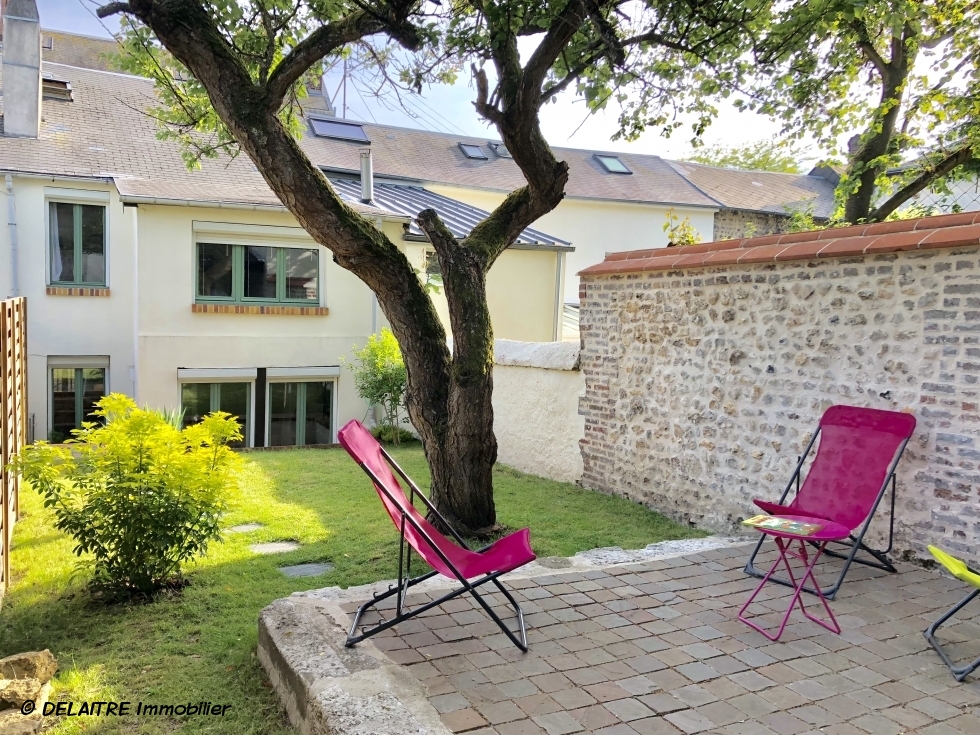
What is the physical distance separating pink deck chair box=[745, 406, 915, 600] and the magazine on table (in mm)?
407

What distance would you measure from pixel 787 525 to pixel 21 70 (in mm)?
15597

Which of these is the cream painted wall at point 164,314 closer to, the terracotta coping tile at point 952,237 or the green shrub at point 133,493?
the green shrub at point 133,493

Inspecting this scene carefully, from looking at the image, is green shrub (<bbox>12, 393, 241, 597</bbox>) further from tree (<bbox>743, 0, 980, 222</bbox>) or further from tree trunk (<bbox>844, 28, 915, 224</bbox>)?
tree trunk (<bbox>844, 28, 915, 224</bbox>)

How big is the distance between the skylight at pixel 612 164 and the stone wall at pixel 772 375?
15204 mm

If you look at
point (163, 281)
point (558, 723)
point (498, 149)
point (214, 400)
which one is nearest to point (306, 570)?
point (558, 723)

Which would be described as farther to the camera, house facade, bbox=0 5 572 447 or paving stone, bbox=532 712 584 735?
house facade, bbox=0 5 572 447

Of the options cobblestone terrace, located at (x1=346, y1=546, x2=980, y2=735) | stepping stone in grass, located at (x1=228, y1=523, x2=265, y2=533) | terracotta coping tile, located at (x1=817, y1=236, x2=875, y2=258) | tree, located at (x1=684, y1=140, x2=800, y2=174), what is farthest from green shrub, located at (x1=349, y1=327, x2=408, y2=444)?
tree, located at (x1=684, y1=140, x2=800, y2=174)

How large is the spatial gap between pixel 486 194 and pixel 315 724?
1733 centimetres

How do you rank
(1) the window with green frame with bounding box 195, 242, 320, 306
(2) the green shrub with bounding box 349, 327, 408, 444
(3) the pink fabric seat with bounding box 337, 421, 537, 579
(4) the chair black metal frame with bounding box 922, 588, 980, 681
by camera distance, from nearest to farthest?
(4) the chair black metal frame with bounding box 922, 588, 980, 681 < (3) the pink fabric seat with bounding box 337, 421, 537, 579 < (2) the green shrub with bounding box 349, 327, 408, 444 < (1) the window with green frame with bounding box 195, 242, 320, 306

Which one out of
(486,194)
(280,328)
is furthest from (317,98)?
(280,328)

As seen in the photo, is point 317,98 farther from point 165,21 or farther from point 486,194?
point 165,21

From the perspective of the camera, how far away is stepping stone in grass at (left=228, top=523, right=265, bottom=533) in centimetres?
646

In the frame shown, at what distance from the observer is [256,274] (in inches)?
523

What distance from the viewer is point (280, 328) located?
13.4 m
